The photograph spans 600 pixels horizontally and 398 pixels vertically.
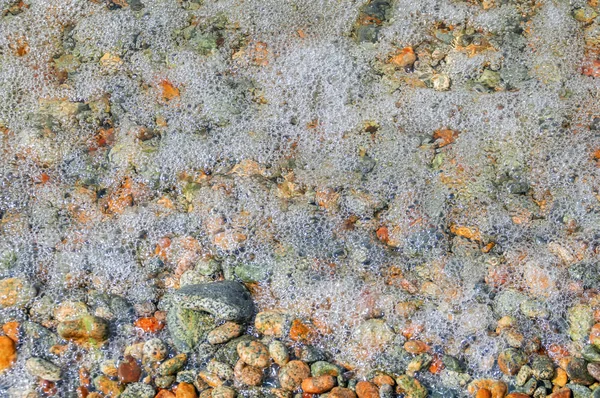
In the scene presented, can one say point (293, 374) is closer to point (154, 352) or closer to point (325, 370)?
point (325, 370)

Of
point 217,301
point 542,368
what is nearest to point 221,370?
point 217,301

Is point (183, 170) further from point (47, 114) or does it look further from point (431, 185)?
point (431, 185)

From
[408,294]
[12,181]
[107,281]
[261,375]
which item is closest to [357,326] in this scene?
[408,294]

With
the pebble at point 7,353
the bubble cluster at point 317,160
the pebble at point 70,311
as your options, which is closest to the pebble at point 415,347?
the bubble cluster at point 317,160

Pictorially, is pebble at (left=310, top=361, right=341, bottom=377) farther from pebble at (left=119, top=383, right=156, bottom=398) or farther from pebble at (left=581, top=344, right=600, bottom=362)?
pebble at (left=581, top=344, right=600, bottom=362)

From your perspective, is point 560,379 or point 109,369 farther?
point 109,369

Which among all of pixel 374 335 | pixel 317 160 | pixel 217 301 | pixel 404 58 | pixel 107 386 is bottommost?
pixel 107 386

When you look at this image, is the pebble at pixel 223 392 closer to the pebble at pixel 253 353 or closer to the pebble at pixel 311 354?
the pebble at pixel 253 353
